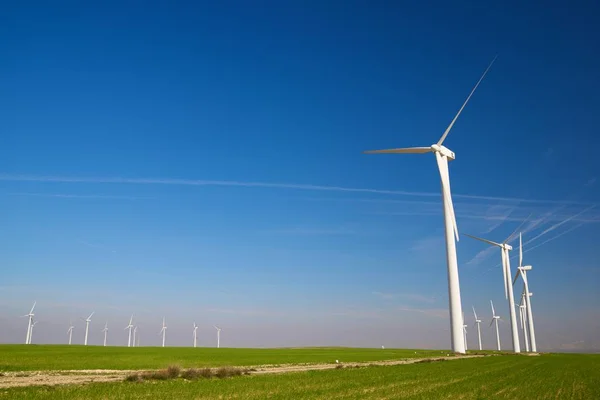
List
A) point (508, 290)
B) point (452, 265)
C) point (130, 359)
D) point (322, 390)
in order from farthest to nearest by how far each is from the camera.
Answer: point (508, 290) → point (452, 265) → point (130, 359) → point (322, 390)


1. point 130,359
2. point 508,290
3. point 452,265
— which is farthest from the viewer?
point 508,290

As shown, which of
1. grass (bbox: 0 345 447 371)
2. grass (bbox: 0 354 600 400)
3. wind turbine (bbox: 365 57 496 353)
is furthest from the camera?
wind turbine (bbox: 365 57 496 353)

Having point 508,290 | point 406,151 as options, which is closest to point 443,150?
point 406,151

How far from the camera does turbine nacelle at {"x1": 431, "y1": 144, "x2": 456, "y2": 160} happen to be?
10706 centimetres

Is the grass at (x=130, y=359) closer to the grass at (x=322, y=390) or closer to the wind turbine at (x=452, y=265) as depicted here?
the wind turbine at (x=452, y=265)

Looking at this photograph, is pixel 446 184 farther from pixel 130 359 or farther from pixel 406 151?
pixel 130 359

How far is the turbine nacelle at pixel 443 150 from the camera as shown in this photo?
107 metres

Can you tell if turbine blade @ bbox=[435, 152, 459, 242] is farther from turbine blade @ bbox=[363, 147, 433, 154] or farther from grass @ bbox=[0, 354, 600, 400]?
grass @ bbox=[0, 354, 600, 400]

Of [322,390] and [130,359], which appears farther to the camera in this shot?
[130,359]

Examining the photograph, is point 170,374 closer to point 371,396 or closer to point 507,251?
point 371,396

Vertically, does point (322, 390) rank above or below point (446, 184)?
below

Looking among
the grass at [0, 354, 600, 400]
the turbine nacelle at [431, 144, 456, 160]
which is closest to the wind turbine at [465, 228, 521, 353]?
the turbine nacelle at [431, 144, 456, 160]

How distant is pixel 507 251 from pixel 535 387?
12353cm

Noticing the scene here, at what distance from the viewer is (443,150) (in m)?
108
